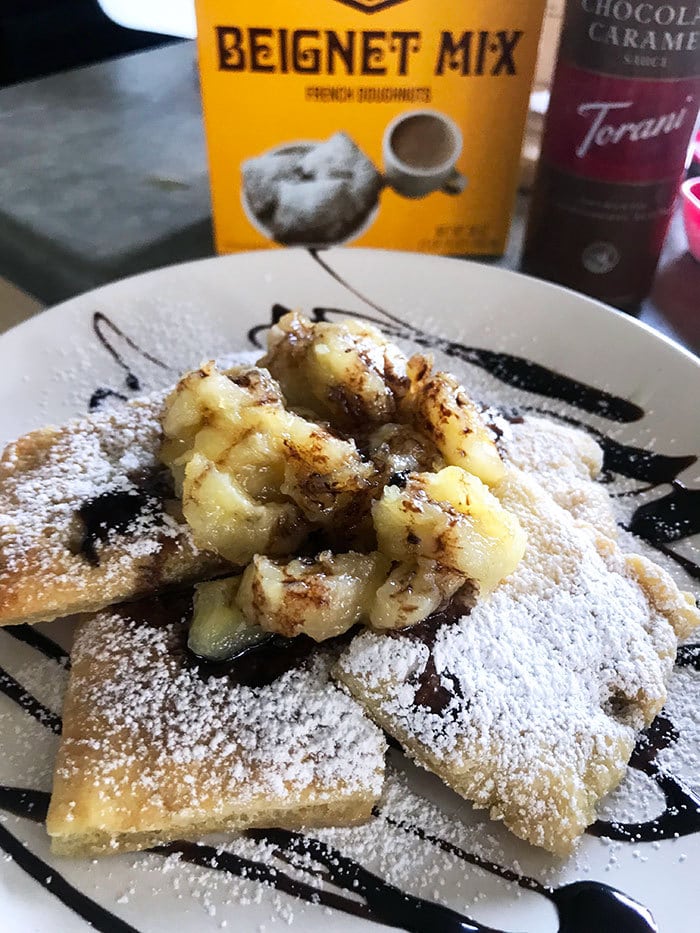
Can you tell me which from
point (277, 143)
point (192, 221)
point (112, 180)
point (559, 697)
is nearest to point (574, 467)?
point (559, 697)

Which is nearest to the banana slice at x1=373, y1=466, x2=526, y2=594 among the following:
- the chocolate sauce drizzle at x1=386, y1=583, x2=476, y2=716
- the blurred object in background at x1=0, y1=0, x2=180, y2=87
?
the chocolate sauce drizzle at x1=386, y1=583, x2=476, y2=716

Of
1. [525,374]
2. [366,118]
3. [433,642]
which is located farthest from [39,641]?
[366,118]

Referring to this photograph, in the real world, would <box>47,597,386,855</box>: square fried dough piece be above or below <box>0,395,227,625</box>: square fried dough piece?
below

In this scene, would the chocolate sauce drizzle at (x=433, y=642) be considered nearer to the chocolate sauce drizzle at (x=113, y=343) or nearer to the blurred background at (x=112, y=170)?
the chocolate sauce drizzle at (x=113, y=343)

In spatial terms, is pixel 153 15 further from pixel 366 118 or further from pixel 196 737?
pixel 196 737

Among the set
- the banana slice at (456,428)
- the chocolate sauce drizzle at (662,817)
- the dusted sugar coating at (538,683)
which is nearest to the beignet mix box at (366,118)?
the banana slice at (456,428)

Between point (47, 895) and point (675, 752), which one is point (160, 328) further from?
point (675, 752)

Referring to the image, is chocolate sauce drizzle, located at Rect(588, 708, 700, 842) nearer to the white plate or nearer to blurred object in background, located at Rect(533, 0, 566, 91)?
the white plate
